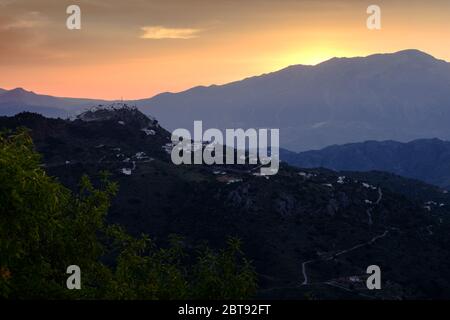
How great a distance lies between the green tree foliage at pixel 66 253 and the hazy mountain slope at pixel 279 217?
293 feet

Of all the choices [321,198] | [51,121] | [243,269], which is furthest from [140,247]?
[51,121]

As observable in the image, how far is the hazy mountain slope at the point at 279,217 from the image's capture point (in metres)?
130

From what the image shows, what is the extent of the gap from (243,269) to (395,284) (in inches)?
4347

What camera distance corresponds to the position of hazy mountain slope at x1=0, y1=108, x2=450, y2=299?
130m

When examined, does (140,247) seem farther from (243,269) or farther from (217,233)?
(217,233)

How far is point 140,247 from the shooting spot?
25969mm

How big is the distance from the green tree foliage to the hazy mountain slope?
89.4m

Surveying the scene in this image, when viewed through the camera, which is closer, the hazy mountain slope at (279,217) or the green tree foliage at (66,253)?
the green tree foliage at (66,253)

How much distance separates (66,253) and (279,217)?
132990mm

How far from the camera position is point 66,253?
83.9 feet

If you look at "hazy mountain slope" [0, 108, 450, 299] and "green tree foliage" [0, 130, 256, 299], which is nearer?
"green tree foliage" [0, 130, 256, 299]

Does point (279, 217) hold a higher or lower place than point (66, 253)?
lower

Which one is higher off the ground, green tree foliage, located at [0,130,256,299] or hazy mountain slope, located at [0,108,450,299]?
green tree foliage, located at [0,130,256,299]

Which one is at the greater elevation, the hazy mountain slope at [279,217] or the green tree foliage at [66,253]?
the green tree foliage at [66,253]
